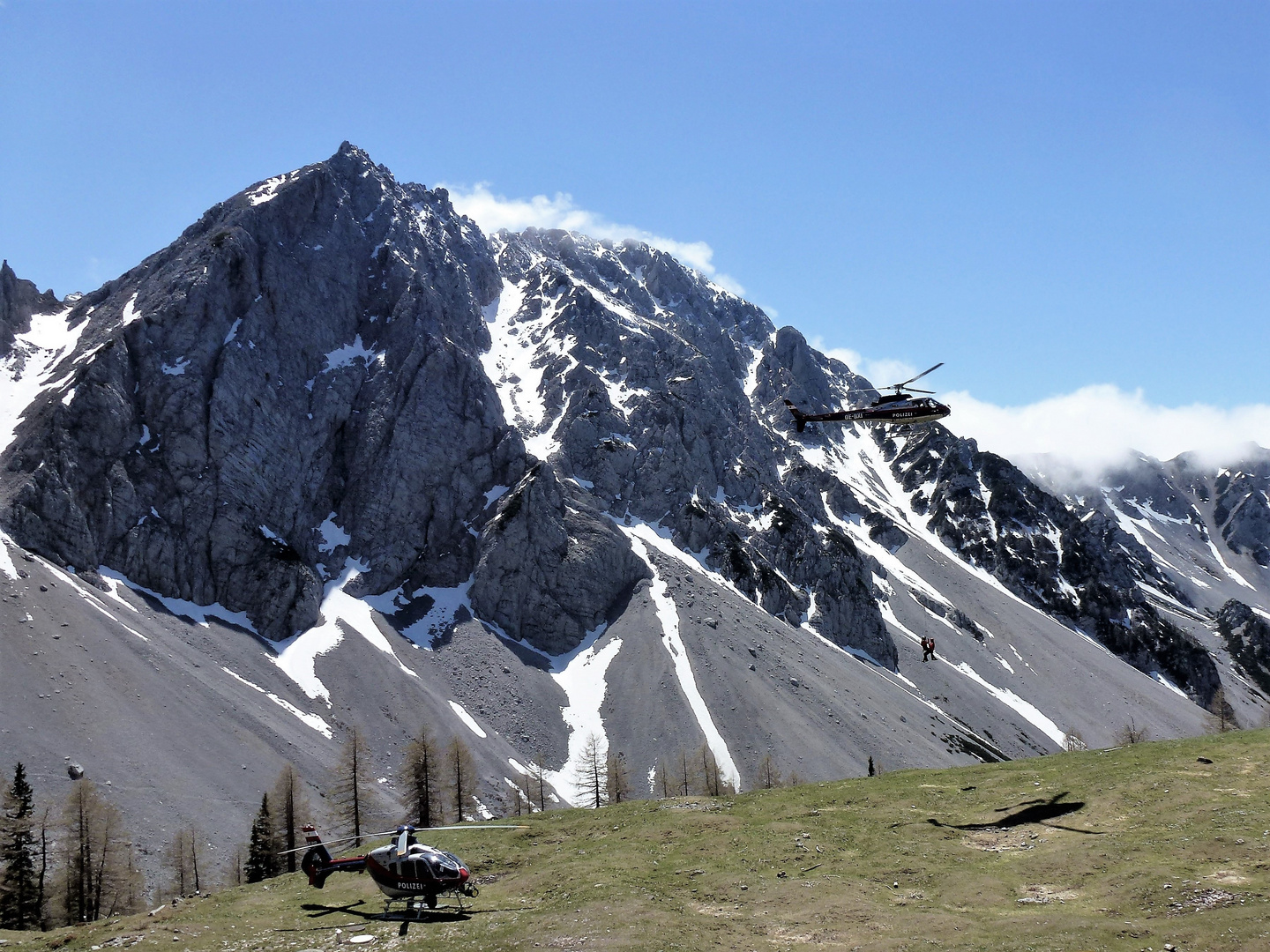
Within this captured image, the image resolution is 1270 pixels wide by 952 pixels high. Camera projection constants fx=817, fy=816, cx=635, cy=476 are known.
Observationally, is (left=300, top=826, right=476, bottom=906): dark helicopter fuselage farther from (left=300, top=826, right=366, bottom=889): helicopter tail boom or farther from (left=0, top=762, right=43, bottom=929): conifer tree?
(left=0, top=762, right=43, bottom=929): conifer tree

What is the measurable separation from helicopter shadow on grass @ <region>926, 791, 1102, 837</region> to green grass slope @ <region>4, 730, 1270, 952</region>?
146 mm

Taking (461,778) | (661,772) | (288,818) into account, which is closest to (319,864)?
(288,818)

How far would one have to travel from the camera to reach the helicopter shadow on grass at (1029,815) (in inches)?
1420

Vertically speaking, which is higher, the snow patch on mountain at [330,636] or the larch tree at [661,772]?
the snow patch on mountain at [330,636]

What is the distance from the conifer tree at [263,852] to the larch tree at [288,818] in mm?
1169

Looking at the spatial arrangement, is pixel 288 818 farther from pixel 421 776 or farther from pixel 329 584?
pixel 329 584

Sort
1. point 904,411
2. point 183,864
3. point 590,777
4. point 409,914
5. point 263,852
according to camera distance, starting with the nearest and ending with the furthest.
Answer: point 409,914 < point 263,852 < point 904,411 < point 183,864 < point 590,777

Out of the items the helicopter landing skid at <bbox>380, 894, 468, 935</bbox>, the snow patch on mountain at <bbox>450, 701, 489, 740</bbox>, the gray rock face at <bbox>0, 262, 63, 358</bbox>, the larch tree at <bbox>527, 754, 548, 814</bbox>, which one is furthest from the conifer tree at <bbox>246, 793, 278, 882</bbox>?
the gray rock face at <bbox>0, 262, 63, 358</bbox>

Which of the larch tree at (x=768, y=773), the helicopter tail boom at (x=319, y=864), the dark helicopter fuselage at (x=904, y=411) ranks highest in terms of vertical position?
the dark helicopter fuselage at (x=904, y=411)

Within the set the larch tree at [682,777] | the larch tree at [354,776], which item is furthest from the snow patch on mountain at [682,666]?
the larch tree at [354,776]

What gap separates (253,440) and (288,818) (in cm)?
11147

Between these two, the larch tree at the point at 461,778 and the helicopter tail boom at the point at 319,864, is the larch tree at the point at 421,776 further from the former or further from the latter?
the helicopter tail boom at the point at 319,864

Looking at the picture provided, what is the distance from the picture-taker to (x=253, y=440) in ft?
537

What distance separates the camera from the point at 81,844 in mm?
60062
